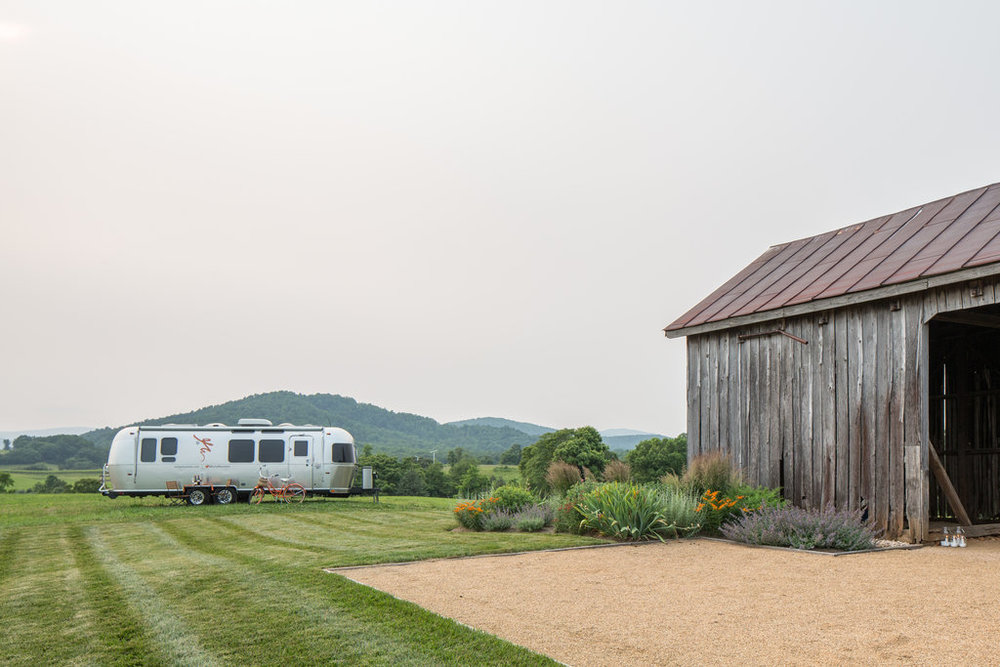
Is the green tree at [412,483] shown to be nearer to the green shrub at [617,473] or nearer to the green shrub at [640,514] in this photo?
the green shrub at [617,473]

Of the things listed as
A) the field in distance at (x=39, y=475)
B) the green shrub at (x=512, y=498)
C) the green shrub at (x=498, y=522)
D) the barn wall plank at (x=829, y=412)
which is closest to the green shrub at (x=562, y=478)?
the green shrub at (x=512, y=498)

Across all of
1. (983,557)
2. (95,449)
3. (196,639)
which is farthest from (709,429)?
(95,449)

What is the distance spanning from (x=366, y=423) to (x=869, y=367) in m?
63.4

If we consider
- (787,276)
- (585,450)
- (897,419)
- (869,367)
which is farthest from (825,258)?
(585,450)

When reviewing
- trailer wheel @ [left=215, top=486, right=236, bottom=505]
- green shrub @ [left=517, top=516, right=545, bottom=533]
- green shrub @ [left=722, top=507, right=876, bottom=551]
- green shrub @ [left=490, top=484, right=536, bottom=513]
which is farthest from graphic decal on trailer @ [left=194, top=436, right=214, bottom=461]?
green shrub @ [left=722, top=507, right=876, bottom=551]

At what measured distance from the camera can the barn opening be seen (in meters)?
13.4

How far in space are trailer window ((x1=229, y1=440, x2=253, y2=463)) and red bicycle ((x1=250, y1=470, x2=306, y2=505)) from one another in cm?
63

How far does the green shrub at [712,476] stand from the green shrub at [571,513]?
1.53 meters

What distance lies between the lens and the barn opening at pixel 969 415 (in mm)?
13422

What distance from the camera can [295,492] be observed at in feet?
73.1

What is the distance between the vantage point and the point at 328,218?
2019 centimetres

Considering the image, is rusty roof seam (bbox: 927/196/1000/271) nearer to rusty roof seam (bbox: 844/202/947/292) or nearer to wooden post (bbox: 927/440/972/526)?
rusty roof seam (bbox: 844/202/947/292)

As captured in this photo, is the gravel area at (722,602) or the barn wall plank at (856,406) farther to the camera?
the barn wall plank at (856,406)

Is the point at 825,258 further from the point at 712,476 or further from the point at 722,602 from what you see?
the point at 722,602
